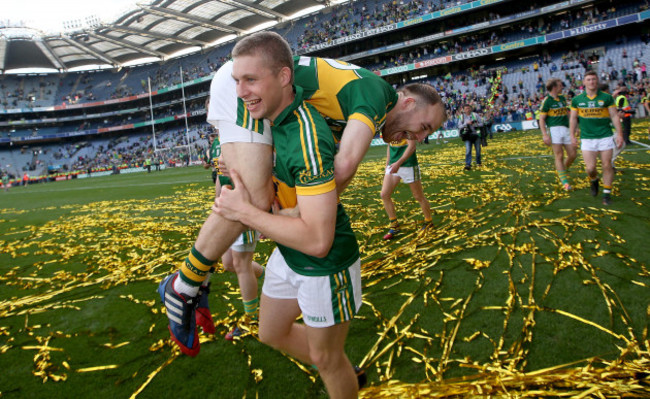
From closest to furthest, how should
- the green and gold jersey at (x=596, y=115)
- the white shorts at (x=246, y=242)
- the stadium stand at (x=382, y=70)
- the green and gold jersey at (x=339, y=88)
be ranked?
the green and gold jersey at (x=339, y=88)
the white shorts at (x=246, y=242)
the green and gold jersey at (x=596, y=115)
the stadium stand at (x=382, y=70)

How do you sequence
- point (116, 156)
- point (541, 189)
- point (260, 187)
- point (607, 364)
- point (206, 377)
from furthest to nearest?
point (116, 156)
point (541, 189)
point (206, 377)
point (607, 364)
point (260, 187)

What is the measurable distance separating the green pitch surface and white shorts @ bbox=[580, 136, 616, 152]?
93 cm

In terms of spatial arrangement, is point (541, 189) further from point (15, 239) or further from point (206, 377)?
point (15, 239)

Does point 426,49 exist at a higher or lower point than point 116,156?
higher

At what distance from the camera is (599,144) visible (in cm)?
668

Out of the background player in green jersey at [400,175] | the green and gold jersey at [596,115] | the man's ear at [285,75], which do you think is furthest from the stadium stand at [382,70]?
the man's ear at [285,75]

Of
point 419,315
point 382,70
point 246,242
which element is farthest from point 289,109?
point 382,70

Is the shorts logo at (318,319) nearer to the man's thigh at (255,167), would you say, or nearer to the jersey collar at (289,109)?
the man's thigh at (255,167)

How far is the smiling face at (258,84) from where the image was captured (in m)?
1.84

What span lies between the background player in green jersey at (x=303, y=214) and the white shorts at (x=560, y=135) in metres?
7.85

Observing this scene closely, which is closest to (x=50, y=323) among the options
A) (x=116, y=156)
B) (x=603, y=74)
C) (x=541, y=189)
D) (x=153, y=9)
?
(x=541, y=189)

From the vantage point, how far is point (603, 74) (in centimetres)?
3303

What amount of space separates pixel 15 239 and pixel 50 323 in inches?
267

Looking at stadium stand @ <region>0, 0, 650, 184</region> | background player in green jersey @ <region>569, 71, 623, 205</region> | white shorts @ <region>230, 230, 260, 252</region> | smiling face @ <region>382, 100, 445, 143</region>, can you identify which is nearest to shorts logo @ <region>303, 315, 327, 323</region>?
smiling face @ <region>382, 100, 445, 143</region>
